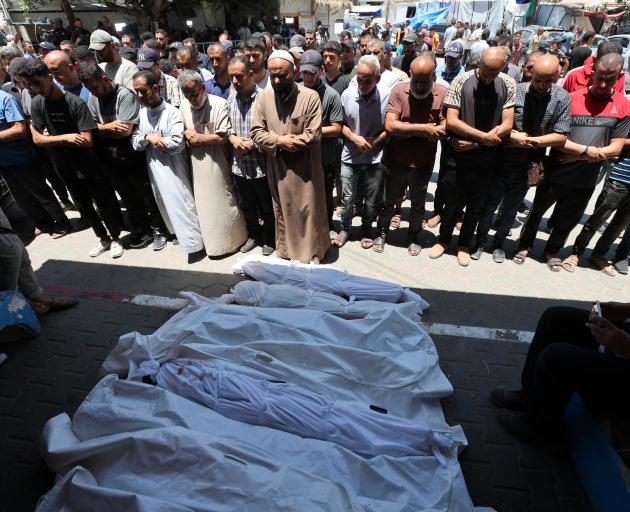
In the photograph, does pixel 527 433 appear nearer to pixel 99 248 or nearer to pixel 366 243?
pixel 366 243

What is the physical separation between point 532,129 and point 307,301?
105 inches

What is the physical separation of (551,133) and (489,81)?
0.78 m

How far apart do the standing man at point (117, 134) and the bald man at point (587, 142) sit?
435cm

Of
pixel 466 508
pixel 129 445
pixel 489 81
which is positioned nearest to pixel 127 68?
pixel 489 81

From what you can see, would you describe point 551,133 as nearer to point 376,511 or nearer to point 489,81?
point 489,81

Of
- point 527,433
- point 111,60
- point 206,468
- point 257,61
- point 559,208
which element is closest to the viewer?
point 206,468

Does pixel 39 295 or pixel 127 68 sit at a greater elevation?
pixel 127 68

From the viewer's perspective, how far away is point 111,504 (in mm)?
1800

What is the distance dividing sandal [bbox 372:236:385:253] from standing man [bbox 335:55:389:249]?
1.36ft

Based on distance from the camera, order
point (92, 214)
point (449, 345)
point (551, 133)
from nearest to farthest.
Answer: point (449, 345)
point (551, 133)
point (92, 214)

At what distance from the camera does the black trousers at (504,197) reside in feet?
13.1

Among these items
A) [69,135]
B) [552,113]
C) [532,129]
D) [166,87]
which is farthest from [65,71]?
[552,113]

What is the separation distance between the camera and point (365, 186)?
457cm

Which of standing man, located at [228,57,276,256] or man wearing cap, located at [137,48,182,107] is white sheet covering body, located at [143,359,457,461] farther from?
man wearing cap, located at [137,48,182,107]
